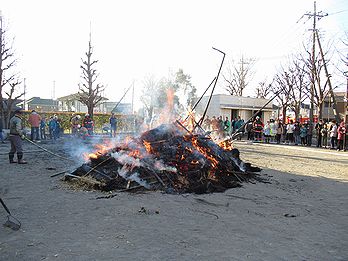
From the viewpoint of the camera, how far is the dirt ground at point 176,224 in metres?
3.87

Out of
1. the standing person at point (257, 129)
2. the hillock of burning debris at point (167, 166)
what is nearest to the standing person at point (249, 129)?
the standing person at point (257, 129)

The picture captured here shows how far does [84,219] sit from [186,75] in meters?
40.6

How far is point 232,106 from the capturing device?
36844 mm

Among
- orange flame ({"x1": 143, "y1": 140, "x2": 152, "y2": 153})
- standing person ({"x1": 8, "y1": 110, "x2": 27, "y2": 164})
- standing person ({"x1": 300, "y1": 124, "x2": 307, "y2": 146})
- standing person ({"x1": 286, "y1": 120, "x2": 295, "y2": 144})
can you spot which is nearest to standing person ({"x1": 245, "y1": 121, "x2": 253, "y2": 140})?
standing person ({"x1": 286, "y1": 120, "x2": 295, "y2": 144})

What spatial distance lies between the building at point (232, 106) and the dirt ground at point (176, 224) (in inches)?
1107

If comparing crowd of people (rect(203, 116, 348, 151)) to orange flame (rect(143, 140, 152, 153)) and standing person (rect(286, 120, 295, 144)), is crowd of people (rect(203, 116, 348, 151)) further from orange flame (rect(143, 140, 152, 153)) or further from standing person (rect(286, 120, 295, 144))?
orange flame (rect(143, 140, 152, 153))

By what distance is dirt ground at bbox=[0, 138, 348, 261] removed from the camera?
3871mm

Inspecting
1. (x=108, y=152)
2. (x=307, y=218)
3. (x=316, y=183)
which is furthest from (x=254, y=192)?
(x=108, y=152)

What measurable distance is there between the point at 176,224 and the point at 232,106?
32928 mm

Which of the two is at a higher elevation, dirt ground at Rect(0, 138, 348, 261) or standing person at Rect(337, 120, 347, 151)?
standing person at Rect(337, 120, 347, 151)

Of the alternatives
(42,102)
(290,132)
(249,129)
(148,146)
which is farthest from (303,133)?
(42,102)

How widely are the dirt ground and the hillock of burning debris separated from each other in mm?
462

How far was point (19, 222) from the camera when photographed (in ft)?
15.5

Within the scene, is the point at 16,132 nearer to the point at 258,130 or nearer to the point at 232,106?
the point at 258,130
